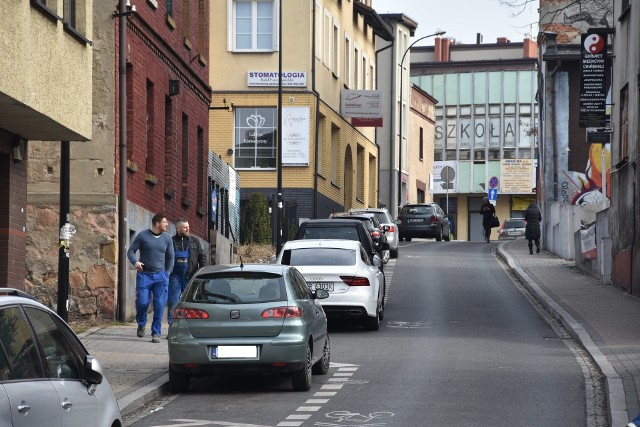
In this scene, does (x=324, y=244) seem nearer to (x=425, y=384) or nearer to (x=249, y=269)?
(x=249, y=269)

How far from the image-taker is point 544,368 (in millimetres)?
17719

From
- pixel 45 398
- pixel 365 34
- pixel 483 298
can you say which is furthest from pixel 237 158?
pixel 45 398

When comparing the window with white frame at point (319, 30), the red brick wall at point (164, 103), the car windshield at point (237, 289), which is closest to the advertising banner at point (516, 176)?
the window with white frame at point (319, 30)

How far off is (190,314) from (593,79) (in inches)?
887

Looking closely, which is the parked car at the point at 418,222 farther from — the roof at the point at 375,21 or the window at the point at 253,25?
the window at the point at 253,25

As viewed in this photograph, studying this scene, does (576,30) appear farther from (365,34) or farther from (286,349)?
(286,349)

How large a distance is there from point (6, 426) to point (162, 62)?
2183 centimetres

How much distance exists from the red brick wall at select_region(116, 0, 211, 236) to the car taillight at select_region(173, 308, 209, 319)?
9.25 meters

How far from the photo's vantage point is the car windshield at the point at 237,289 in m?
15.6

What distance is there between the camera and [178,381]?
50.8ft

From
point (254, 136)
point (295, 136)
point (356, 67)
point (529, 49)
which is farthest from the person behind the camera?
point (529, 49)

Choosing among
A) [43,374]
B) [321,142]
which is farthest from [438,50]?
[43,374]

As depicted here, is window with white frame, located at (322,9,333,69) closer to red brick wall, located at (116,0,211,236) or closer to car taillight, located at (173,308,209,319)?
red brick wall, located at (116,0,211,236)

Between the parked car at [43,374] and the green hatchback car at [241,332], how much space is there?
21.0 feet
